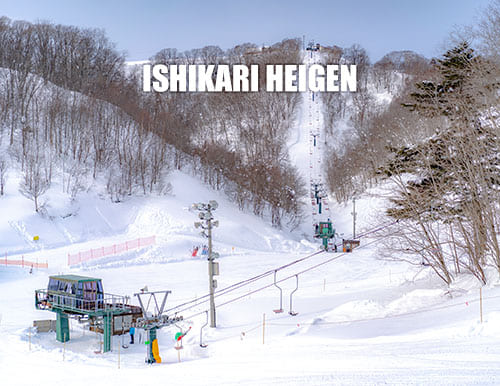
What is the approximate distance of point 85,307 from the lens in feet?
60.7

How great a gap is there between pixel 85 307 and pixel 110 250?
1797 cm

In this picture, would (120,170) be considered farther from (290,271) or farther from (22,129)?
(290,271)

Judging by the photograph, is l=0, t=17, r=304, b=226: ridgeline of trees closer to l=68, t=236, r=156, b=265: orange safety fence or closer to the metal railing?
l=68, t=236, r=156, b=265: orange safety fence

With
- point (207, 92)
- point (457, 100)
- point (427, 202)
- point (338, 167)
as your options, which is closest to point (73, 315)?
point (427, 202)

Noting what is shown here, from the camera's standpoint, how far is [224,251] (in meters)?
38.6

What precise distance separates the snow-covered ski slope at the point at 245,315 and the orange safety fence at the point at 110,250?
958 millimetres

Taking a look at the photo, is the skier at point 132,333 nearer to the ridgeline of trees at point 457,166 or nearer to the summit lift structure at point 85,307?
the summit lift structure at point 85,307

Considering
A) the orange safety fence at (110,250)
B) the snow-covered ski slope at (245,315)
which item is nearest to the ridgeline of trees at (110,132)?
the snow-covered ski slope at (245,315)

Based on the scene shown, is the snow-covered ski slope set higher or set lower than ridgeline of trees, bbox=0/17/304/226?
lower

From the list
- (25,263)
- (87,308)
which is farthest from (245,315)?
(25,263)

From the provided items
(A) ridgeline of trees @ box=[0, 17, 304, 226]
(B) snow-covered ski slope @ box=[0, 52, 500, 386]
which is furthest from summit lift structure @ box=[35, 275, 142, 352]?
(A) ridgeline of trees @ box=[0, 17, 304, 226]

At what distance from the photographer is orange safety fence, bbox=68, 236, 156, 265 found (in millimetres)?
32809

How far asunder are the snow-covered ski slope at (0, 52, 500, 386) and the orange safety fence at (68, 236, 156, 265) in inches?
37.7

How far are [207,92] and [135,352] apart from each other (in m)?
68.9
